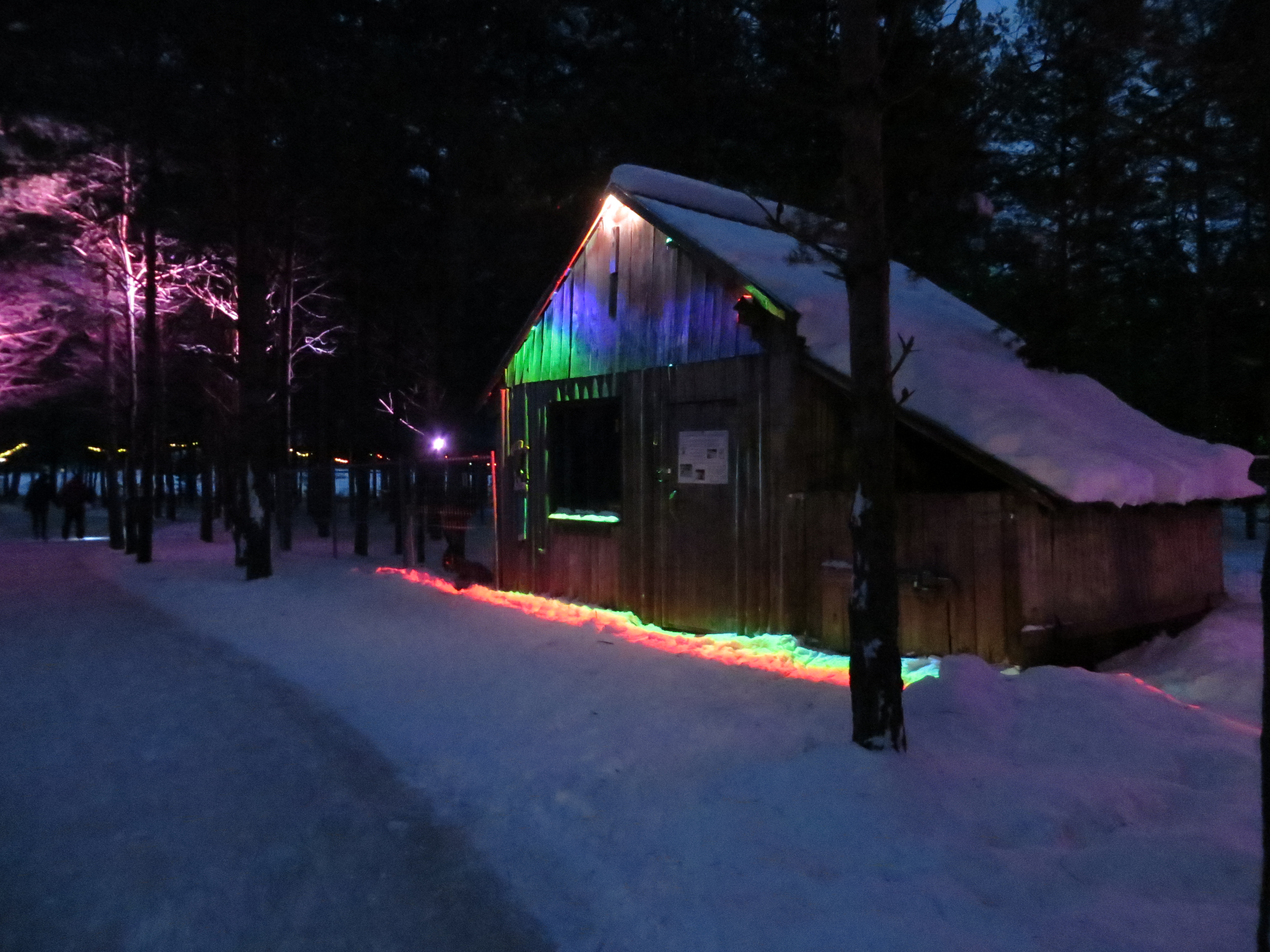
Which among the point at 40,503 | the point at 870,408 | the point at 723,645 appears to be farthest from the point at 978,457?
the point at 40,503

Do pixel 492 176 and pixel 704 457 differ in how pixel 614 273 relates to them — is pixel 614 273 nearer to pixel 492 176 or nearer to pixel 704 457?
pixel 704 457

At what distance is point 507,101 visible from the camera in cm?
2328

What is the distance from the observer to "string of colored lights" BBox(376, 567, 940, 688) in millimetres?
8062

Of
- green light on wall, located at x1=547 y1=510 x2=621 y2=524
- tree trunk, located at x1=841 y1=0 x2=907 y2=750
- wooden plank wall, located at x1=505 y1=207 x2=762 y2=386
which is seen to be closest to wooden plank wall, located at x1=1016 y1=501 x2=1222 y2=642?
tree trunk, located at x1=841 y1=0 x2=907 y2=750

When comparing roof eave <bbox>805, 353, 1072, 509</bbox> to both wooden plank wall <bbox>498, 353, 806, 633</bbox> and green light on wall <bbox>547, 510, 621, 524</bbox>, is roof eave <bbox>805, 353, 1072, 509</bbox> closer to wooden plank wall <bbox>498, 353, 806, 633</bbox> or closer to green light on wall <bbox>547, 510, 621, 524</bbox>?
wooden plank wall <bbox>498, 353, 806, 633</bbox>

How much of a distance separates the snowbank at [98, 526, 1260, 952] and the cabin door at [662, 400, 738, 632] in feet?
5.98

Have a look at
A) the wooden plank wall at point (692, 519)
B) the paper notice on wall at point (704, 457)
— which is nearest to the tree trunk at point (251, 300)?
the wooden plank wall at point (692, 519)

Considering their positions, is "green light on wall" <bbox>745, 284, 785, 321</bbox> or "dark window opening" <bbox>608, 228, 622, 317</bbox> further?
"dark window opening" <bbox>608, 228, 622, 317</bbox>

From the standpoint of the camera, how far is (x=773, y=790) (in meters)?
5.09

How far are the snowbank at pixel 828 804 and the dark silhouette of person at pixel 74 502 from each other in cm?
2376

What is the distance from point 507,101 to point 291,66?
7.25 meters

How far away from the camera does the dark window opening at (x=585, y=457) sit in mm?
11820

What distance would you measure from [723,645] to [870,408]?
15.3ft

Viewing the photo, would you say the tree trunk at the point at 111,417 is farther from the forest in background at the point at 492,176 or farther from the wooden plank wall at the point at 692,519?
the wooden plank wall at the point at 692,519
